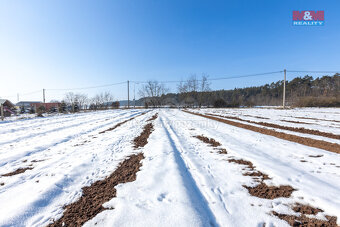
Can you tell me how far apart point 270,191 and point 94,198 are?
112 inches

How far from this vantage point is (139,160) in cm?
372

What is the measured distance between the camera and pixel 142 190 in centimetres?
238

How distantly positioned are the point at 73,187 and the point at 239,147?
4.50m

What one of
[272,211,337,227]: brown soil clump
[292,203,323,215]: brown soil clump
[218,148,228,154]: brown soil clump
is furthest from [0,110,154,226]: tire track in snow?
[292,203,323,215]: brown soil clump

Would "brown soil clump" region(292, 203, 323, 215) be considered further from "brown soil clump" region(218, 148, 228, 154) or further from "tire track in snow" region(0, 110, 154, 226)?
"tire track in snow" region(0, 110, 154, 226)

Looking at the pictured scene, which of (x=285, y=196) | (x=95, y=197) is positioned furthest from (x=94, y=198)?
(x=285, y=196)

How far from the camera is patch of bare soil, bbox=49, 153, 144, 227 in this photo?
1.79m

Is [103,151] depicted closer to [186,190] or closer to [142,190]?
[142,190]

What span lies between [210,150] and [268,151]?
5.54 ft

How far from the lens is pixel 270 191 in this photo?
2297 mm

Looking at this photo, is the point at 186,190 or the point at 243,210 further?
the point at 186,190

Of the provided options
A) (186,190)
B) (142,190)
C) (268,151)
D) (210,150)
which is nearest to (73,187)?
(142,190)

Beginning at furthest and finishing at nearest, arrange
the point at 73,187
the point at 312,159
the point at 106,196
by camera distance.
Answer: the point at 312,159
the point at 73,187
the point at 106,196

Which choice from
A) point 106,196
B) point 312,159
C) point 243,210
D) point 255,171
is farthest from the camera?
point 312,159
